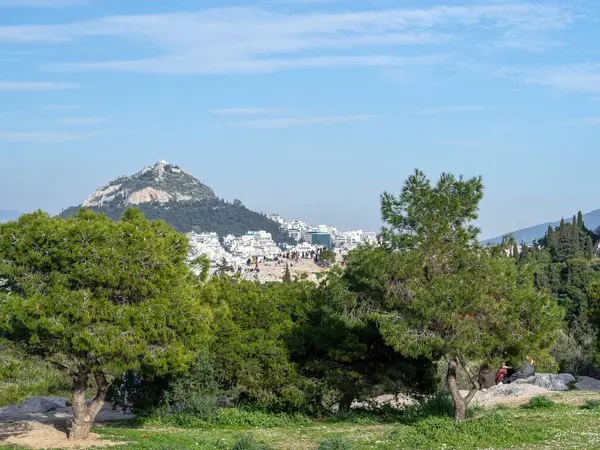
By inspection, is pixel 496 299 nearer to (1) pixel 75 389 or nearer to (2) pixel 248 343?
(2) pixel 248 343

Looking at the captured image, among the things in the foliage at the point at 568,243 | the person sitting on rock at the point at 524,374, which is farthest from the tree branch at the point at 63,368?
the foliage at the point at 568,243

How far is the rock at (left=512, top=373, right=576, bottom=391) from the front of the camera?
107ft

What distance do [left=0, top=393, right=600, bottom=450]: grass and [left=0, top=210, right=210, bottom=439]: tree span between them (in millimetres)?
2117

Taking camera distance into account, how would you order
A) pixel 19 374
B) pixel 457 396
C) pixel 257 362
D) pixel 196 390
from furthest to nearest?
pixel 257 362, pixel 196 390, pixel 457 396, pixel 19 374

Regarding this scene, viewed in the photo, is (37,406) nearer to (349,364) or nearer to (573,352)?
(349,364)

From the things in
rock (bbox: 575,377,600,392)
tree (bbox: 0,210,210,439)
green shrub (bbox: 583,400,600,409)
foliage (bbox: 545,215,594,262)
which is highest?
foliage (bbox: 545,215,594,262)

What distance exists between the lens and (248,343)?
79.1ft

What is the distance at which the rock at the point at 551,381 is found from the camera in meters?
32.5

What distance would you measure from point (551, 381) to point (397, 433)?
61.3 feet

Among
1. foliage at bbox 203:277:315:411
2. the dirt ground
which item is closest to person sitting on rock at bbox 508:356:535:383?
foliage at bbox 203:277:315:411

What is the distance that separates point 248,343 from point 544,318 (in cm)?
974

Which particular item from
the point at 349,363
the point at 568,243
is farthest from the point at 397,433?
the point at 568,243

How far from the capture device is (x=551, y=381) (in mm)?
33188

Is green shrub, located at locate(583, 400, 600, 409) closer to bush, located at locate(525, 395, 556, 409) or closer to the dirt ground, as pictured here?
bush, located at locate(525, 395, 556, 409)
